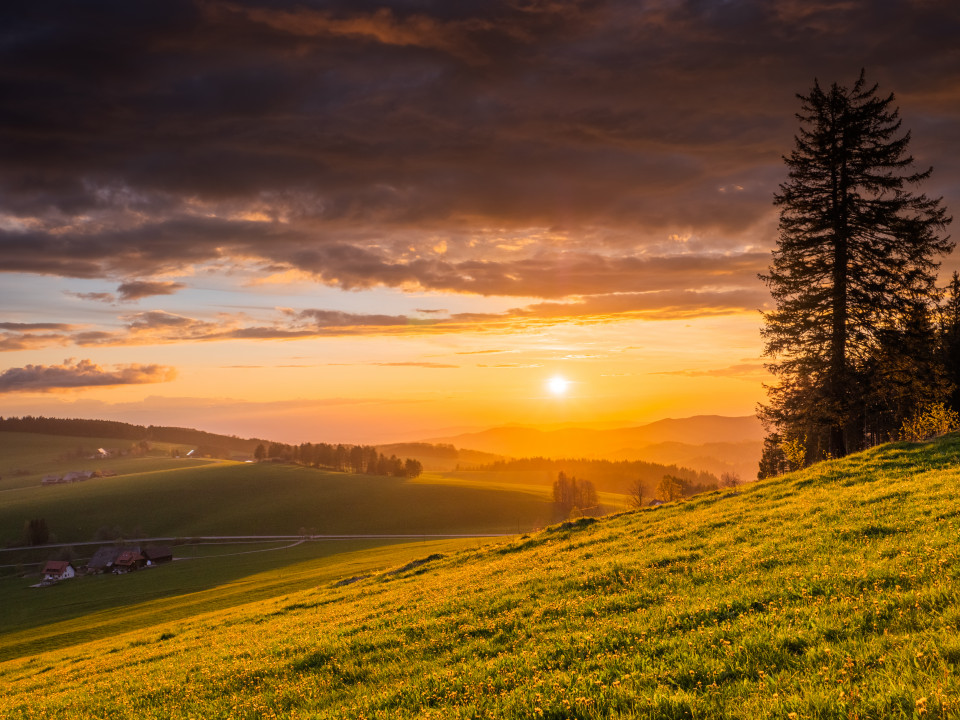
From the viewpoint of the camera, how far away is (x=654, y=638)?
9820 mm

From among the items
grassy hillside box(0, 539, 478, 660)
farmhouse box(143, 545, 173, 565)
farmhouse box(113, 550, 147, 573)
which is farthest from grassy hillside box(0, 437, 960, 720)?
farmhouse box(143, 545, 173, 565)

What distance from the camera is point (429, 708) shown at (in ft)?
29.3

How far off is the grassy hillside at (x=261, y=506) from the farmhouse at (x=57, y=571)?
25.1 meters

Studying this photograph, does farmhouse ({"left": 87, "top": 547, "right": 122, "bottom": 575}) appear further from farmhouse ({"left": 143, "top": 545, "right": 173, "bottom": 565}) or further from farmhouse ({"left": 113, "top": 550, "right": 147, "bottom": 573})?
farmhouse ({"left": 143, "top": 545, "right": 173, "bottom": 565})

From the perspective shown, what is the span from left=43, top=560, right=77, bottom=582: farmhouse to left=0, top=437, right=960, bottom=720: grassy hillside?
4014 inches

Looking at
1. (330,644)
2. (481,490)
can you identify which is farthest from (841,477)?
(481,490)

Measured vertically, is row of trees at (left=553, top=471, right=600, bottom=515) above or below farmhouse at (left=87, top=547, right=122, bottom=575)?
above

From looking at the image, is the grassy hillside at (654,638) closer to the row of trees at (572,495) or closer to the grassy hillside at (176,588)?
the grassy hillside at (176,588)

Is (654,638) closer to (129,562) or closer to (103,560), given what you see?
(129,562)

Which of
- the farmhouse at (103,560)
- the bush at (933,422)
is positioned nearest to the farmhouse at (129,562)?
the farmhouse at (103,560)

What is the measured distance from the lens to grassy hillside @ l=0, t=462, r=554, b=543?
13662 centimetres

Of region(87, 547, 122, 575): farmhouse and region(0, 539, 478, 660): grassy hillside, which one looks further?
region(87, 547, 122, 575): farmhouse

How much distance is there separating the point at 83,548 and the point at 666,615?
15291cm

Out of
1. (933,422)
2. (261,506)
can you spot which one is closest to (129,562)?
(261,506)
